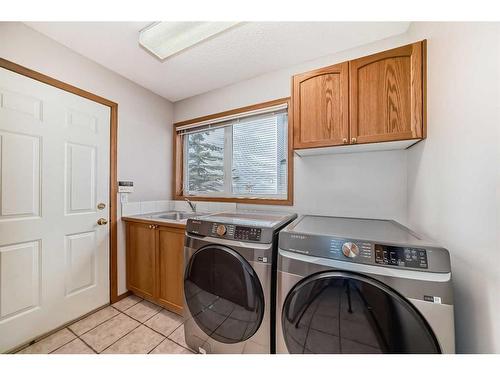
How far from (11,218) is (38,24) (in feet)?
4.62

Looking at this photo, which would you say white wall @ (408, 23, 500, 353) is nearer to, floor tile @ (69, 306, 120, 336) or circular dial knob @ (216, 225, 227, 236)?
circular dial knob @ (216, 225, 227, 236)

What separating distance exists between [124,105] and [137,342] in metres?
2.20

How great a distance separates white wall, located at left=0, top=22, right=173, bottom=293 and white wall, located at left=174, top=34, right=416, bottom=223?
3.94ft

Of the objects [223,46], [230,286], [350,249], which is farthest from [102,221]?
[350,249]

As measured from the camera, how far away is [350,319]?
2.59 feet

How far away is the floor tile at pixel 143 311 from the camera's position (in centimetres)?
168

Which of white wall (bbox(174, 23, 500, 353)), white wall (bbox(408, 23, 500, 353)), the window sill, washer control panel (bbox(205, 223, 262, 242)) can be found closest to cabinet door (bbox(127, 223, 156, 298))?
the window sill

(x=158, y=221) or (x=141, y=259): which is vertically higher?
(x=158, y=221)

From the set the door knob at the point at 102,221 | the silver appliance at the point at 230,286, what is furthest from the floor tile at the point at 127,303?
the silver appliance at the point at 230,286

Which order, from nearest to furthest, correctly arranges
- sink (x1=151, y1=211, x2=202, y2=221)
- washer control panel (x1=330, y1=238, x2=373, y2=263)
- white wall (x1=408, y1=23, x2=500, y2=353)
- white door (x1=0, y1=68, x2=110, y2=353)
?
white wall (x1=408, y1=23, x2=500, y2=353) → washer control panel (x1=330, y1=238, x2=373, y2=263) → white door (x1=0, y1=68, x2=110, y2=353) → sink (x1=151, y1=211, x2=202, y2=221)

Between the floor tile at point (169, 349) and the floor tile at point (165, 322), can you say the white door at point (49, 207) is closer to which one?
the floor tile at point (165, 322)

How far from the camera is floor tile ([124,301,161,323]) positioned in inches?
66.2

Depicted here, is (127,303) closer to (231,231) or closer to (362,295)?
(231,231)
